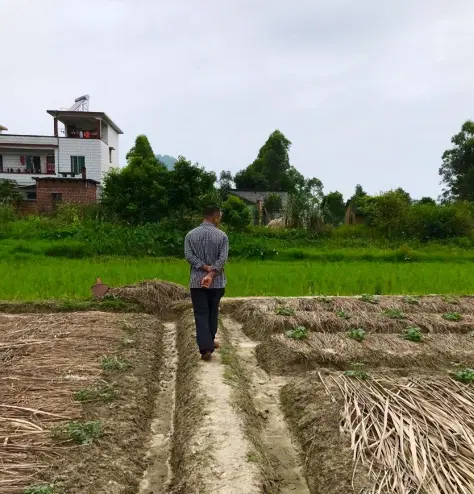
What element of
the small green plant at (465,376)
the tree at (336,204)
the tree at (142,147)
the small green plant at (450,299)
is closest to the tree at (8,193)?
the tree at (142,147)

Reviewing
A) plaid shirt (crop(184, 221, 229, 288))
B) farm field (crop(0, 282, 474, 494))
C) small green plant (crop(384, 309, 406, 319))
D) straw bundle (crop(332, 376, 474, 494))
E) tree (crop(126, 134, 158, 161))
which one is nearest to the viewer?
straw bundle (crop(332, 376, 474, 494))

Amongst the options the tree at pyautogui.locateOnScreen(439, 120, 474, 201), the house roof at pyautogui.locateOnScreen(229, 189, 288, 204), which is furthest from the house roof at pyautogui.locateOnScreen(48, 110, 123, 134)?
the tree at pyautogui.locateOnScreen(439, 120, 474, 201)

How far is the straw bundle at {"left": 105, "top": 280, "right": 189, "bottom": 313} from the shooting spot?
7736 millimetres

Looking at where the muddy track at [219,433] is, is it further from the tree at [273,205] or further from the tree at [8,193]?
→ the tree at [273,205]

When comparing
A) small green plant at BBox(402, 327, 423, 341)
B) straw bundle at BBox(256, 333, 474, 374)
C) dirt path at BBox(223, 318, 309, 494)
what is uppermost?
small green plant at BBox(402, 327, 423, 341)

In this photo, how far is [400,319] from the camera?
674 centimetres

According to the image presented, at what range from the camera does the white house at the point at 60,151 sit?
28734mm

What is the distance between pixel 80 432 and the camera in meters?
3.17

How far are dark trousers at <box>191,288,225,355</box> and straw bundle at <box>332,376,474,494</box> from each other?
1325 mm

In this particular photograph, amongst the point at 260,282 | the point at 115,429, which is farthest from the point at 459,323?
the point at 115,429

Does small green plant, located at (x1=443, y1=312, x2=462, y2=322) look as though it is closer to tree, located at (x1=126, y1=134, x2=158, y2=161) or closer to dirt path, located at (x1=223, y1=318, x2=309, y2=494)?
dirt path, located at (x1=223, y1=318, x2=309, y2=494)

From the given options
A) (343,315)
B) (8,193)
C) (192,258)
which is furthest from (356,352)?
(8,193)

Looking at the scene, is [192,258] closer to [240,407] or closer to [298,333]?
[240,407]

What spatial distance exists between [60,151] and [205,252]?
26845 mm
